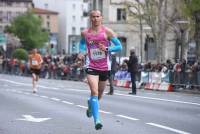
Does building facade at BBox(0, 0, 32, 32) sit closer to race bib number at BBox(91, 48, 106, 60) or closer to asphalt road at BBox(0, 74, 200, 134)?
Result: asphalt road at BBox(0, 74, 200, 134)

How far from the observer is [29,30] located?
474ft

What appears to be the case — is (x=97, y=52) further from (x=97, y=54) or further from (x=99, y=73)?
(x=99, y=73)

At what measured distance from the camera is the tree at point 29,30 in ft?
468

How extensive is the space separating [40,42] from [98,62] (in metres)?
134

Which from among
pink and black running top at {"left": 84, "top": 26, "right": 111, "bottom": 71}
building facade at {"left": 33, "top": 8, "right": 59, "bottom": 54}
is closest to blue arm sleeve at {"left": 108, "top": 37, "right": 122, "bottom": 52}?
pink and black running top at {"left": 84, "top": 26, "right": 111, "bottom": 71}

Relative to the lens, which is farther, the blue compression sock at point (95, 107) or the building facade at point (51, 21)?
the building facade at point (51, 21)

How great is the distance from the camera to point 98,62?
475 inches

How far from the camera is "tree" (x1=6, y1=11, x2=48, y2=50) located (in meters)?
142

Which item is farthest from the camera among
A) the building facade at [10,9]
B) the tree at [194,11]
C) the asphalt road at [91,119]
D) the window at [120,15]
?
the building facade at [10,9]

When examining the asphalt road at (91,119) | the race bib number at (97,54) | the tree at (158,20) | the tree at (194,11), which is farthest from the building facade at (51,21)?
the race bib number at (97,54)

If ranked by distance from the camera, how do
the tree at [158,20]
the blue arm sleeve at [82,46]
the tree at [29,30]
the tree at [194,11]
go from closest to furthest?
the blue arm sleeve at [82,46]
the tree at [194,11]
the tree at [158,20]
the tree at [29,30]

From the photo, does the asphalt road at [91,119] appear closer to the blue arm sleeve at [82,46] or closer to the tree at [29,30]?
the blue arm sleeve at [82,46]

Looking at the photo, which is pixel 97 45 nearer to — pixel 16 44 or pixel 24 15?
pixel 24 15

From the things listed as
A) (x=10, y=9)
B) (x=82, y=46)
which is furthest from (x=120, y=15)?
(x=82, y=46)
